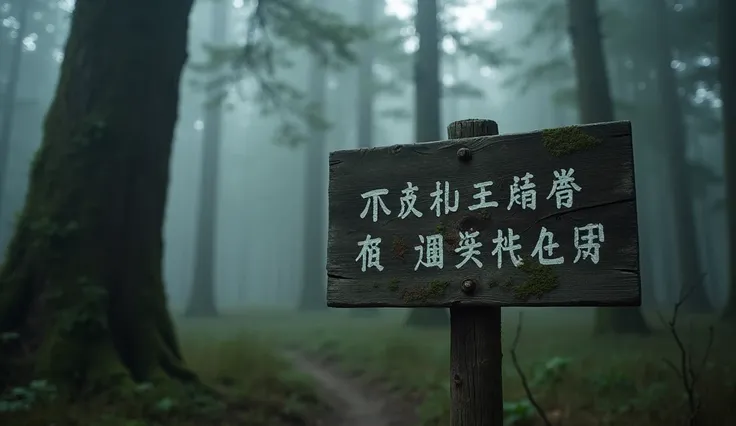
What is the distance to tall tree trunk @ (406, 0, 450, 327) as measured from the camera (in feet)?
43.5

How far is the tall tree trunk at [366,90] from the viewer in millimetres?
20797

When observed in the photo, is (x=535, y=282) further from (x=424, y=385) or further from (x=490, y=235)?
(x=424, y=385)

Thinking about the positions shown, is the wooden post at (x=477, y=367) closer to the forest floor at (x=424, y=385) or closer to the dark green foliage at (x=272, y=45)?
the forest floor at (x=424, y=385)

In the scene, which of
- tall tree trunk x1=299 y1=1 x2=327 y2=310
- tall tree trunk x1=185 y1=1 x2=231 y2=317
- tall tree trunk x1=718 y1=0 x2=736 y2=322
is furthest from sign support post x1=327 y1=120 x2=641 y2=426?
tall tree trunk x1=185 y1=1 x2=231 y2=317

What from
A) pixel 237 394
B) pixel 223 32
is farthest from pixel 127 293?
pixel 223 32

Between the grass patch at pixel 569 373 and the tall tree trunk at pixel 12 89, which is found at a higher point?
the tall tree trunk at pixel 12 89

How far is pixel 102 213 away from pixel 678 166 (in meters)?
17.7

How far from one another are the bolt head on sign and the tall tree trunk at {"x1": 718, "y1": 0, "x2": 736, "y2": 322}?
9701 mm

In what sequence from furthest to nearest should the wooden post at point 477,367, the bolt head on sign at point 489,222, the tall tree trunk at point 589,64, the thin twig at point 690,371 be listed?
1. the tall tree trunk at point 589,64
2. the thin twig at point 690,371
3. the wooden post at point 477,367
4. the bolt head on sign at point 489,222

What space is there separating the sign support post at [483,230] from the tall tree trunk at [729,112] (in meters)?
9.59

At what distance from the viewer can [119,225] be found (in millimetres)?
5832

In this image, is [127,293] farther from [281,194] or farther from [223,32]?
[281,194]

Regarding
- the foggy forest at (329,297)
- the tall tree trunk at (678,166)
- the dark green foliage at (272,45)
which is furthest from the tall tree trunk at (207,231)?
the tall tree trunk at (678,166)

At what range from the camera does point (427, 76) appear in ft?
44.3
